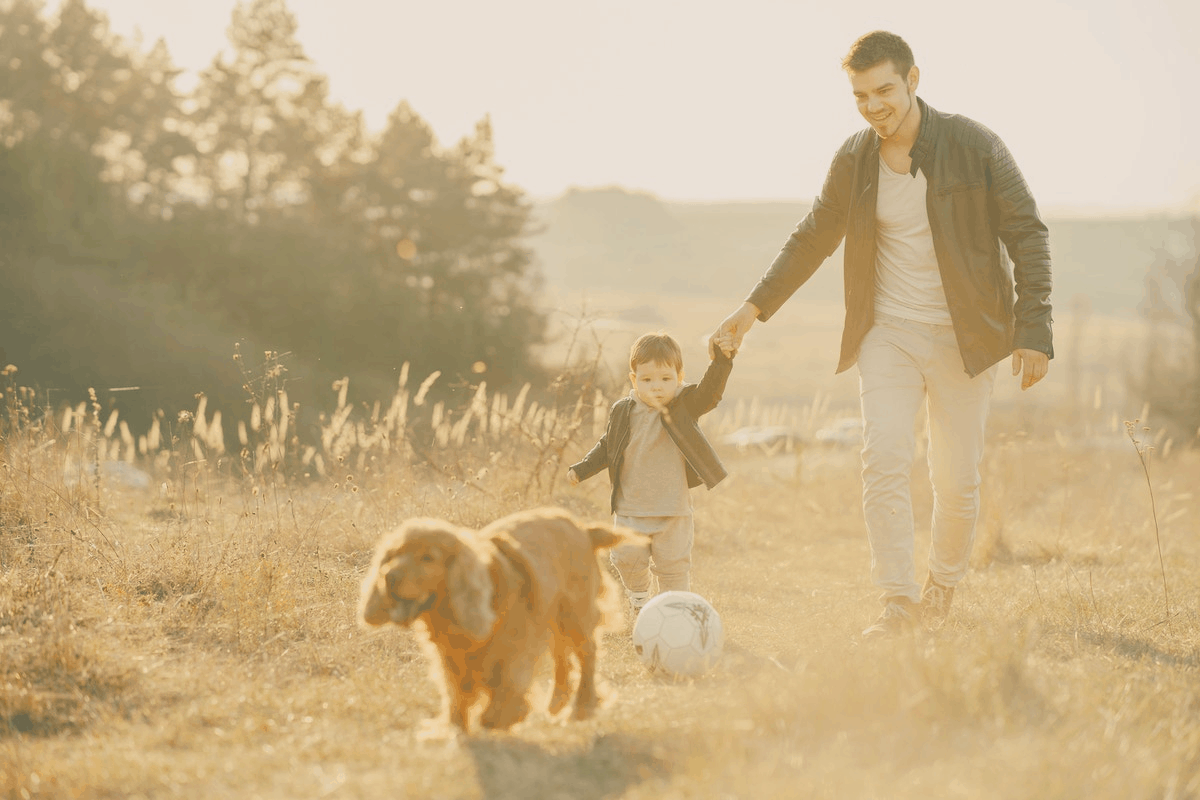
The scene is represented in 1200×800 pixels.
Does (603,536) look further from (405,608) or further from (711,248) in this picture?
(711,248)

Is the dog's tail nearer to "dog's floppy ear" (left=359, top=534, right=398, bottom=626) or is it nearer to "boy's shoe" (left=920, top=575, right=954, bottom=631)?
"dog's floppy ear" (left=359, top=534, right=398, bottom=626)

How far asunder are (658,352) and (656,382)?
150 mm

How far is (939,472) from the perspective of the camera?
201 inches

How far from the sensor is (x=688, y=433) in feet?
16.0

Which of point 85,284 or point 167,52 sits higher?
point 167,52

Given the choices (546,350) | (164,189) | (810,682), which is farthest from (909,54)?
(164,189)

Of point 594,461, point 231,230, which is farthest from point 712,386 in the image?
point 231,230

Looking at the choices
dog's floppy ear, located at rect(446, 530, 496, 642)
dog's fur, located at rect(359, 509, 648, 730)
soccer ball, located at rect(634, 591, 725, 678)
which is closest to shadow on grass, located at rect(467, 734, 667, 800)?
dog's fur, located at rect(359, 509, 648, 730)

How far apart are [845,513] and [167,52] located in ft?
98.1

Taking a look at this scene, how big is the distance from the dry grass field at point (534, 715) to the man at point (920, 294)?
29.1 inches

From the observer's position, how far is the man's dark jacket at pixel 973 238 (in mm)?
4730

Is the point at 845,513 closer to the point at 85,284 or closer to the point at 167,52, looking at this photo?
the point at 85,284

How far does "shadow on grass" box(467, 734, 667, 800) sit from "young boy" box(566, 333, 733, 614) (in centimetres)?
187

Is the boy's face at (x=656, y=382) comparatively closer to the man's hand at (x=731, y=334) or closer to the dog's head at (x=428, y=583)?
the man's hand at (x=731, y=334)
